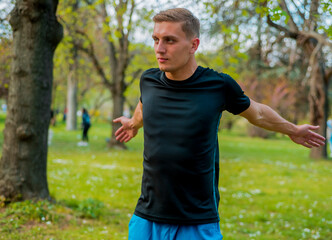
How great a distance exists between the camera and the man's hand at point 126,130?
3.48m

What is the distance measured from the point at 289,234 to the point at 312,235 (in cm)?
35

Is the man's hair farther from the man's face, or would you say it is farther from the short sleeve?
the short sleeve

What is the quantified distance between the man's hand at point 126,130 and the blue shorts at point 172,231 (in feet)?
3.22

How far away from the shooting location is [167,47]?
→ 2.62m

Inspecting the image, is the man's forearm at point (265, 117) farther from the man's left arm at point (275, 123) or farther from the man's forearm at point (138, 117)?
the man's forearm at point (138, 117)

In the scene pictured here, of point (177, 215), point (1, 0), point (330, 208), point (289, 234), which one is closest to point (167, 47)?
point (177, 215)

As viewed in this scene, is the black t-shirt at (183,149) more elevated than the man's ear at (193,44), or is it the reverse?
the man's ear at (193,44)

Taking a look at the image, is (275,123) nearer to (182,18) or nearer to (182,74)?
(182,74)

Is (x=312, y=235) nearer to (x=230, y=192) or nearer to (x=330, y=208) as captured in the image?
(x=330, y=208)

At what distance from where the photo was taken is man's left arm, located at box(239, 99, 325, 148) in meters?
2.98

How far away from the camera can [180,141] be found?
261cm

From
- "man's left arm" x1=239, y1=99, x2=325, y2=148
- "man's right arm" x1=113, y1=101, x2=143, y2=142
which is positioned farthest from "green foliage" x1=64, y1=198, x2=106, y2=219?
"man's left arm" x1=239, y1=99, x2=325, y2=148

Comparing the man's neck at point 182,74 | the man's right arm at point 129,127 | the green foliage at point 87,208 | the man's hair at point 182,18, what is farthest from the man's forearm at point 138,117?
the green foliage at point 87,208

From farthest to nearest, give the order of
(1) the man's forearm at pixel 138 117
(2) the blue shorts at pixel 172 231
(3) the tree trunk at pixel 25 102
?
1. (3) the tree trunk at pixel 25 102
2. (1) the man's forearm at pixel 138 117
3. (2) the blue shorts at pixel 172 231
